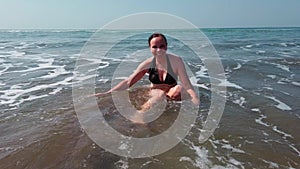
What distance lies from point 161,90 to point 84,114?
4.89 feet

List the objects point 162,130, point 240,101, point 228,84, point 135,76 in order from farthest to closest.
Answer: point 228,84
point 135,76
point 240,101
point 162,130

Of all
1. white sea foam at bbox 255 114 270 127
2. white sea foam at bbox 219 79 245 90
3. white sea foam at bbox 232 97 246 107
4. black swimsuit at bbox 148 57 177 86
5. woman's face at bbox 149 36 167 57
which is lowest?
white sea foam at bbox 219 79 245 90

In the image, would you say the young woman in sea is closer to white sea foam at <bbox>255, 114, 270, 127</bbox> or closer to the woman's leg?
the woman's leg

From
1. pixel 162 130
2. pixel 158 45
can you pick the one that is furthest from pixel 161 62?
pixel 162 130

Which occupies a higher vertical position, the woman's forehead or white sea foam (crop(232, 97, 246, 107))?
the woman's forehead

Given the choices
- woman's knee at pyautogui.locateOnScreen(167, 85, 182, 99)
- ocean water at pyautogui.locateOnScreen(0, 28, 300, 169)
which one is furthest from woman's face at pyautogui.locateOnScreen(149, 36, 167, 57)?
ocean water at pyautogui.locateOnScreen(0, 28, 300, 169)

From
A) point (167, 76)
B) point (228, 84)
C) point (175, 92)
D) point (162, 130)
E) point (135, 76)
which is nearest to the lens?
point (162, 130)

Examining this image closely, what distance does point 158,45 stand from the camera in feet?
16.2

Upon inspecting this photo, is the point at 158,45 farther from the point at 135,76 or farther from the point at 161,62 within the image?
the point at 135,76

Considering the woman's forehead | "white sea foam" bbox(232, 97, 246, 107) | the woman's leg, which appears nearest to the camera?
the woman's forehead

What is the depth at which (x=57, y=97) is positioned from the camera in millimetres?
5867

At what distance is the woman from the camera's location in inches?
197

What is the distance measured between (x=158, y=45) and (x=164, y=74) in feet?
2.02

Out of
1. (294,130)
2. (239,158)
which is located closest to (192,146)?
(239,158)
